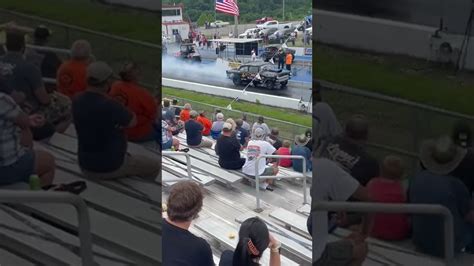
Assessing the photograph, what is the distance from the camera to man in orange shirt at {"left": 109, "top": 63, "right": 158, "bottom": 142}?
147 cm

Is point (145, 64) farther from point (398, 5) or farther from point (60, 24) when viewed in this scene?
point (398, 5)

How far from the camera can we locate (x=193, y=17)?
5832 millimetres

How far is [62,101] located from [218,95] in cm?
611

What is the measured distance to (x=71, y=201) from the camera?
149 centimetres

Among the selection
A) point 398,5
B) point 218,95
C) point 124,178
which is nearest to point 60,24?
point 124,178

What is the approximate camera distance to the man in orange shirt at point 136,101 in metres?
1.47

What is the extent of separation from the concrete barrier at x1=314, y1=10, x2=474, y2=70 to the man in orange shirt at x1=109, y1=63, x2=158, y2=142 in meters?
0.47

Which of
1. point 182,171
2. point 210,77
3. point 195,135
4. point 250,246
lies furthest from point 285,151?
point 210,77

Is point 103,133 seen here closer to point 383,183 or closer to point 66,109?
point 66,109

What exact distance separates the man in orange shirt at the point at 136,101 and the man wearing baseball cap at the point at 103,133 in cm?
1

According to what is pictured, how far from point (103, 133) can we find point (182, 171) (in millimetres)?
2257

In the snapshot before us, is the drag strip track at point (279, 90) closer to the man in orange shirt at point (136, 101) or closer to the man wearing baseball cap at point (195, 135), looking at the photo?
the man wearing baseball cap at point (195, 135)

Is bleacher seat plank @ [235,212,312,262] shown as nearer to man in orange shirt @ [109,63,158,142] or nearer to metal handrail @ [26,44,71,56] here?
man in orange shirt @ [109,63,158,142]

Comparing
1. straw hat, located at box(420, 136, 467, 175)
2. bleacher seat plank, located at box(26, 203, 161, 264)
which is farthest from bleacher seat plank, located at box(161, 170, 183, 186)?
straw hat, located at box(420, 136, 467, 175)
